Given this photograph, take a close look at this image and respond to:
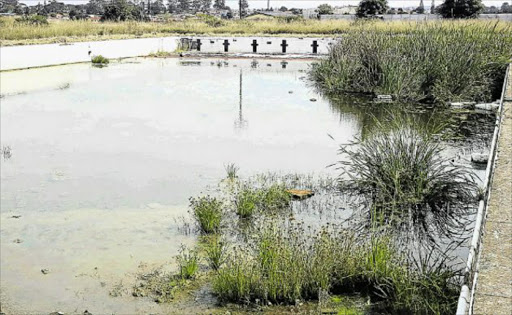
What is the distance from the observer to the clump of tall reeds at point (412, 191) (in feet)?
23.0

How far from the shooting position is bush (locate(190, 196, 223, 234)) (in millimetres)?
6906

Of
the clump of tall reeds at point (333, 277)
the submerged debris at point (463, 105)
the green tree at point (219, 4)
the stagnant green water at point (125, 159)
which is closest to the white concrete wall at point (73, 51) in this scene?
the stagnant green water at point (125, 159)

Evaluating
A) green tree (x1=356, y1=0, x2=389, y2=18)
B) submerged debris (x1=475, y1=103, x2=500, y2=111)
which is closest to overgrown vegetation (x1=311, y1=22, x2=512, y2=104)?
submerged debris (x1=475, y1=103, x2=500, y2=111)

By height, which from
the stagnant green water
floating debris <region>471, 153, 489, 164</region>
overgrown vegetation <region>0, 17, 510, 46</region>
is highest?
overgrown vegetation <region>0, 17, 510, 46</region>

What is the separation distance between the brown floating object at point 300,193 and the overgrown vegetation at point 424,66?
8.40 meters

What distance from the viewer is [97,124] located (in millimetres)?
13195

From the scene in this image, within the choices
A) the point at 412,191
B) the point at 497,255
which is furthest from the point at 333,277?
the point at 412,191

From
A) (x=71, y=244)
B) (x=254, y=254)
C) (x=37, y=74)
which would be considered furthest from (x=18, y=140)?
(x=37, y=74)

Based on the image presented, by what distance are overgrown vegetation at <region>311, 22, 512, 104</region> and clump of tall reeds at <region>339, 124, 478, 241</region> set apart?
8362mm

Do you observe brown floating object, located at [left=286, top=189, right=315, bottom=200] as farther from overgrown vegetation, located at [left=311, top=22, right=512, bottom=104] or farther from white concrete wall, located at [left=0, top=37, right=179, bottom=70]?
white concrete wall, located at [left=0, top=37, right=179, bottom=70]

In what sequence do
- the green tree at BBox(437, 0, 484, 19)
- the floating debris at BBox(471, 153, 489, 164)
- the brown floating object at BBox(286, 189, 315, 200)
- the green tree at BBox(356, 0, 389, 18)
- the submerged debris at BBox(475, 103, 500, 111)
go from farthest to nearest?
the green tree at BBox(356, 0, 389, 18)
the green tree at BBox(437, 0, 484, 19)
the submerged debris at BBox(475, 103, 500, 111)
the floating debris at BBox(471, 153, 489, 164)
the brown floating object at BBox(286, 189, 315, 200)

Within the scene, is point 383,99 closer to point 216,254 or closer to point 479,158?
point 479,158

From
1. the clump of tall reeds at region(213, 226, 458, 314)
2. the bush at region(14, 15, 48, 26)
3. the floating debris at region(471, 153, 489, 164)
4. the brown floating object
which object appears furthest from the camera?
the bush at region(14, 15, 48, 26)

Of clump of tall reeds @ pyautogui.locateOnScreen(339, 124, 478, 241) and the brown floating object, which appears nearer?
clump of tall reeds @ pyautogui.locateOnScreen(339, 124, 478, 241)
